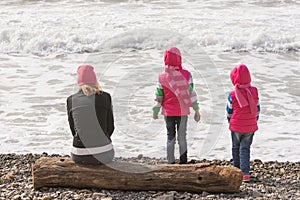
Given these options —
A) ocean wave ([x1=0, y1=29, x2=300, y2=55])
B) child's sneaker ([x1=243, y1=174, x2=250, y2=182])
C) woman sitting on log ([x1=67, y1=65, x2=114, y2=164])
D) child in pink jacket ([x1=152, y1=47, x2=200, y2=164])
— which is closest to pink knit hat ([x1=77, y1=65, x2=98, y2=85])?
woman sitting on log ([x1=67, y1=65, x2=114, y2=164])

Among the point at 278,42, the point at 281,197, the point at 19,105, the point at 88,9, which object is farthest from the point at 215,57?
the point at 281,197

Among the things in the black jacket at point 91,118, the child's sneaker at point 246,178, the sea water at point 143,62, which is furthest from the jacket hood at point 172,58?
the sea water at point 143,62

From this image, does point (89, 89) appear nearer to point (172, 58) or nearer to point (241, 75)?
point (172, 58)

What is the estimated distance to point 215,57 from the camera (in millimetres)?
14562

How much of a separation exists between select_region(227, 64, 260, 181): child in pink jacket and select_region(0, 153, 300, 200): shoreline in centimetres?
40

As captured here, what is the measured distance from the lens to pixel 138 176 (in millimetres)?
5301

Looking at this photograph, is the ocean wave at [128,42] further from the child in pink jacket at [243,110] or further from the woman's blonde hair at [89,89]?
the woman's blonde hair at [89,89]

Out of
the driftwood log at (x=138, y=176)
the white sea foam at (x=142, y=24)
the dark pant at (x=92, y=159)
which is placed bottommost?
the driftwood log at (x=138, y=176)

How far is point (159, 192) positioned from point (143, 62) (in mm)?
8614

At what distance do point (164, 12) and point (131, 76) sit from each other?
851 centimetres

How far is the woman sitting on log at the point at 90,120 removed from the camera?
17.7 ft

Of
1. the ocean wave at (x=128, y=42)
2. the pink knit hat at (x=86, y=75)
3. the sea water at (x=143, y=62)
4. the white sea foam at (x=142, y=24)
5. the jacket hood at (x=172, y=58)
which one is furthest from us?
the white sea foam at (x=142, y=24)

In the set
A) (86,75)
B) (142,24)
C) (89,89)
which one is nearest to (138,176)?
(89,89)

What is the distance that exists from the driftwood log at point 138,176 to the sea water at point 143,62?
2357mm
